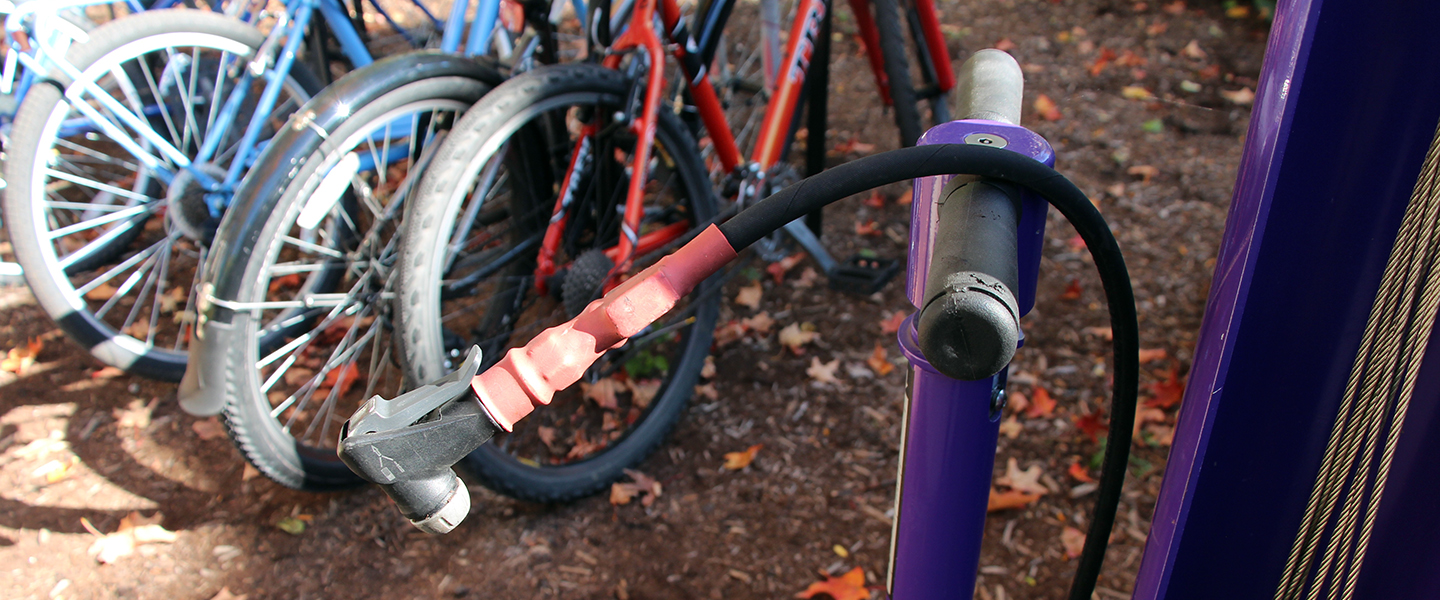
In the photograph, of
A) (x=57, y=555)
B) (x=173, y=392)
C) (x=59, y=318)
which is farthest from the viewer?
(x=173, y=392)

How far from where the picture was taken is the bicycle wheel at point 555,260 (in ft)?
7.28

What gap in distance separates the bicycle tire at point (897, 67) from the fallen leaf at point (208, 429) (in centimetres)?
267

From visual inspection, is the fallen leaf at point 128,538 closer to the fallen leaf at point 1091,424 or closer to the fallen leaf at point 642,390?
the fallen leaf at point 642,390

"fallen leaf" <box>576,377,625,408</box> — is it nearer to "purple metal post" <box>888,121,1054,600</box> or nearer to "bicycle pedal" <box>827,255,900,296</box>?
"bicycle pedal" <box>827,255,900,296</box>

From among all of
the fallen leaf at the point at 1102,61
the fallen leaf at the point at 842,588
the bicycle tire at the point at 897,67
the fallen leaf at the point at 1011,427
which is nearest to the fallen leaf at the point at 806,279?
the bicycle tire at the point at 897,67

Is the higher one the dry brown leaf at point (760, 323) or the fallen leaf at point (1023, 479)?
the dry brown leaf at point (760, 323)

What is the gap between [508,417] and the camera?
2.59 feet

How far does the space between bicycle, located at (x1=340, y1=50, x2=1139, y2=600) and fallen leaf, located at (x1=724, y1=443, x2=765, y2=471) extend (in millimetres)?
1790

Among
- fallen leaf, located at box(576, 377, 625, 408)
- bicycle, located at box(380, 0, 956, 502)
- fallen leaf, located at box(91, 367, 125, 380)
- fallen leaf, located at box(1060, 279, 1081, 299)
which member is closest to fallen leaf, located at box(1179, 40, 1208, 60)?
fallen leaf, located at box(1060, 279, 1081, 299)

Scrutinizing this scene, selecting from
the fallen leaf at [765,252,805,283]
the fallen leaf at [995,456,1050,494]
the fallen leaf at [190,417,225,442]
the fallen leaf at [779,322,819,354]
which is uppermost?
the fallen leaf at [765,252,805,283]

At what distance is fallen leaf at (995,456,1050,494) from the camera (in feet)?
8.82

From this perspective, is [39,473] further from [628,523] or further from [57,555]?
[628,523]

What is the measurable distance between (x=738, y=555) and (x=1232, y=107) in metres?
3.58

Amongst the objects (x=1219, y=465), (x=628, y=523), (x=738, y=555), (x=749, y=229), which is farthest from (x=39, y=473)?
(x=1219, y=465)
